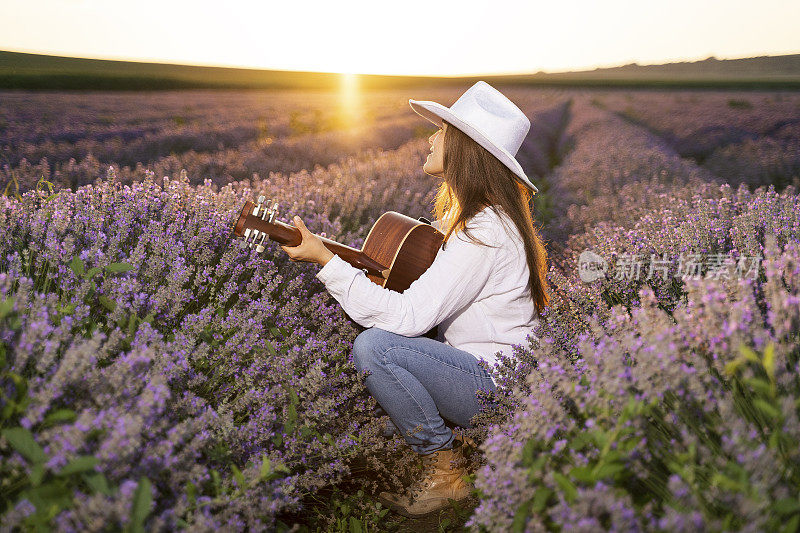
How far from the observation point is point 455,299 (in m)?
2.34

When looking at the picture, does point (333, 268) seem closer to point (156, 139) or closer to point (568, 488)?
point (568, 488)

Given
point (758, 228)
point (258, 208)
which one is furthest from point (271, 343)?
point (758, 228)

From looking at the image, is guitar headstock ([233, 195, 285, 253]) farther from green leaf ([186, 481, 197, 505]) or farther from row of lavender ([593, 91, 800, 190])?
row of lavender ([593, 91, 800, 190])

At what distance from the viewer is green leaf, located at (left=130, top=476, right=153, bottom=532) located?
1180mm

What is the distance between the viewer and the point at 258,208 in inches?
93.8

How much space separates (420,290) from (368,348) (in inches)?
12.1

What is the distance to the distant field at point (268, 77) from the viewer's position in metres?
10.3

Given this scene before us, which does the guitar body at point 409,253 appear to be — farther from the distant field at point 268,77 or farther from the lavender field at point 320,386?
the distant field at point 268,77

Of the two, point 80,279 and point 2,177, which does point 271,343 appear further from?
point 2,177

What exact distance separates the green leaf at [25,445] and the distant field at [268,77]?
702 cm

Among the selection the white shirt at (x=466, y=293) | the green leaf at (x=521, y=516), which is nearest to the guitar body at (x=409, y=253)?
the white shirt at (x=466, y=293)

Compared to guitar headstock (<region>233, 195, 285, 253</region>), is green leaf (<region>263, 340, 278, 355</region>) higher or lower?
lower

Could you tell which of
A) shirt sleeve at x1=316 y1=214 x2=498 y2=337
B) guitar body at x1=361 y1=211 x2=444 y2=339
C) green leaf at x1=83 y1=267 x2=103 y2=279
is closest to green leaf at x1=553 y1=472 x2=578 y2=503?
shirt sleeve at x1=316 y1=214 x2=498 y2=337

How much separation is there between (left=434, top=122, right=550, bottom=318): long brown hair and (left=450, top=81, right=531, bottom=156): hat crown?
8cm
